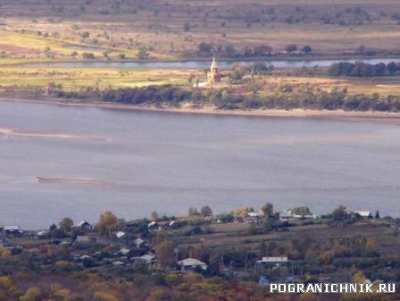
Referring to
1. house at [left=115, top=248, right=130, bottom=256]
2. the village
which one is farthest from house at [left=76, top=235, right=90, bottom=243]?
house at [left=115, top=248, right=130, bottom=256]

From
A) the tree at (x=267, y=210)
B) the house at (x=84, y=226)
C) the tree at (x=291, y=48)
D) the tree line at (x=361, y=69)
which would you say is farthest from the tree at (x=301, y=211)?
the tree at (x=291, y=48)

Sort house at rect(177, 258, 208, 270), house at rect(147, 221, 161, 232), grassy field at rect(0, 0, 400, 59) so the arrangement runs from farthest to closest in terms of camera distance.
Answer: grassy field at rect(0, 0, 400, 59)
house at rect(147, 221, 161, 232)
house at rect(177, 258, 208, 270)

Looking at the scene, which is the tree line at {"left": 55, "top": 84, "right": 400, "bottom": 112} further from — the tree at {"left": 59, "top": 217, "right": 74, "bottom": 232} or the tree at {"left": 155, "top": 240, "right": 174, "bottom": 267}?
the tree at {"left": 155, "top": 240, "right": 174, "bottom": 267}

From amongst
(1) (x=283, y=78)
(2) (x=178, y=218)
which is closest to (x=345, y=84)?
(1) (x=283, y=78)

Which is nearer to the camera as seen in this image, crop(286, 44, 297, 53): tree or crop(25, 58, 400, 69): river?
crop(25, 58, 400, 69): river

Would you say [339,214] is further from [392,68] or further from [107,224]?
[392,68]

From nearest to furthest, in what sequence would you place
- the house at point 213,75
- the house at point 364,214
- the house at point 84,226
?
the house at point 84,226 → the house at point 364,214 → the house at point 213,75

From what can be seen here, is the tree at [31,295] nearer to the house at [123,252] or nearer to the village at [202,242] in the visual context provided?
the village at [202,242]

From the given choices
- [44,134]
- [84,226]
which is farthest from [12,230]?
[44,134]
